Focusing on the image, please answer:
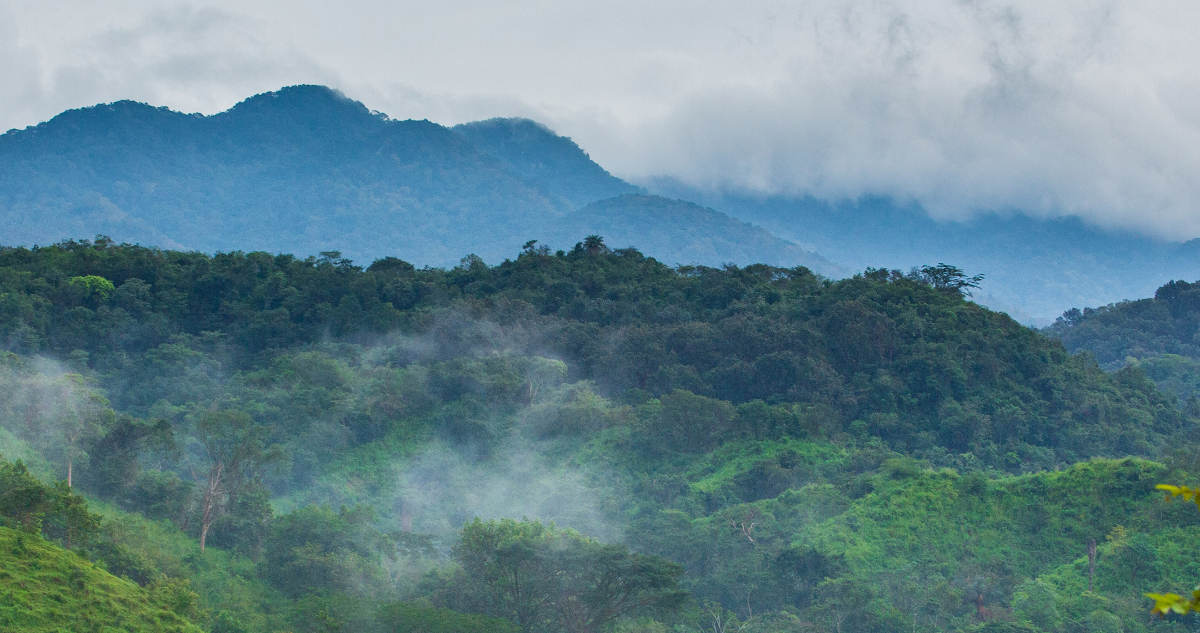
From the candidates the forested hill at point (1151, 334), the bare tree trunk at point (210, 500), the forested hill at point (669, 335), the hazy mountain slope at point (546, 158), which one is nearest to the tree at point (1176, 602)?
the bare tree trunk at point (210, 500)

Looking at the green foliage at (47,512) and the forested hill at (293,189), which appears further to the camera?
the forested hill at (293,189)

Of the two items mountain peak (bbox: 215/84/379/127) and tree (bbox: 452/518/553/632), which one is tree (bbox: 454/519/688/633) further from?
mountain peak (bbox: 215/84/379/127)

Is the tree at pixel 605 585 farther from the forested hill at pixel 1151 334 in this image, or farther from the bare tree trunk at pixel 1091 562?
the forested hill at pixel 1151 334

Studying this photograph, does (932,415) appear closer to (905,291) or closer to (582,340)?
(905,291)

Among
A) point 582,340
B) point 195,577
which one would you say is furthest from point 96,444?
point 582,340

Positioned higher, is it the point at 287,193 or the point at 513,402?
the point at 287,193

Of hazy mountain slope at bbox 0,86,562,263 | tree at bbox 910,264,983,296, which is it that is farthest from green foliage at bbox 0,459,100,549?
hazy mountain slope at bbox 0,86,562,263

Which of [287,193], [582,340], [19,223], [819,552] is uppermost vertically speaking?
[287,193]
